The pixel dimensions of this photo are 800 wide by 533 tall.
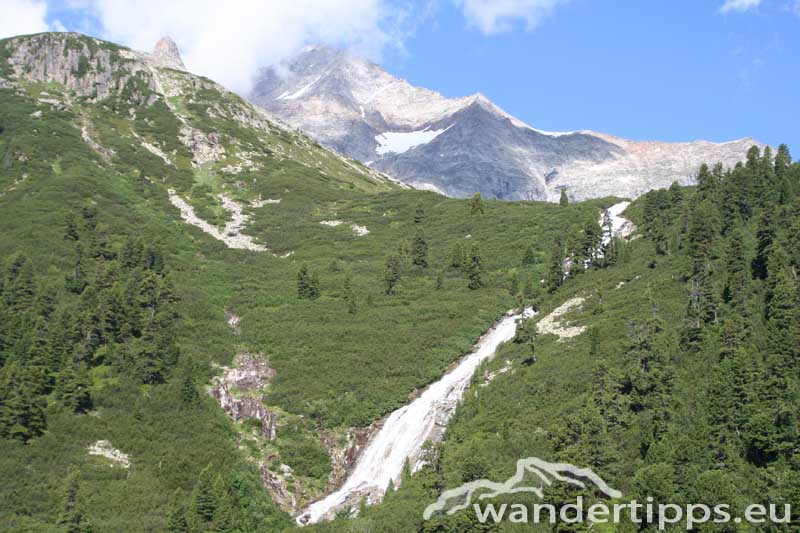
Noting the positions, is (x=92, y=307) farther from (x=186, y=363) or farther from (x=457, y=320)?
(x=457, y=320)

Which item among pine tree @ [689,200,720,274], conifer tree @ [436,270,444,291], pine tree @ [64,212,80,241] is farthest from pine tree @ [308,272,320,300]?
pine tree @ [689,200,720,274]

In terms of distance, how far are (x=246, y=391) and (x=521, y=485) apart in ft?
105

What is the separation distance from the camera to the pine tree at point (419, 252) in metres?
97.7

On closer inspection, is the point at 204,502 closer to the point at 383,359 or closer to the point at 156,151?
the point at 383,359

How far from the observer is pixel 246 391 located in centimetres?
6475

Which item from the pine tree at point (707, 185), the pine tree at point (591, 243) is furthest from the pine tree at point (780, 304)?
the pine tree at point (591, 243)

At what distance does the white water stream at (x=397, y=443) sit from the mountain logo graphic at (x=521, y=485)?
40.8 feet

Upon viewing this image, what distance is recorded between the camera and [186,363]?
63.7 m

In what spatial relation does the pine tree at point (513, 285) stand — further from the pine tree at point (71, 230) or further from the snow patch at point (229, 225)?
the pine tree at point (71, 230)

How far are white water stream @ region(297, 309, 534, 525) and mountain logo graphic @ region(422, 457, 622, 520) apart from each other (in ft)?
40.8

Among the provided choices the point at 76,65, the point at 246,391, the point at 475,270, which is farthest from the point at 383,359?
the point at 76,65

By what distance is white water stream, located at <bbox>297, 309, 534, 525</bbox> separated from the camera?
52644 mm

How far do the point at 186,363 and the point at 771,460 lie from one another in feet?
161

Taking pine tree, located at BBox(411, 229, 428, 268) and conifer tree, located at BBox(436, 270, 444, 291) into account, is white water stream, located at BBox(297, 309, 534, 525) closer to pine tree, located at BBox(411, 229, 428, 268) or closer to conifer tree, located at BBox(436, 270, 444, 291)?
conifer tree, located at BBox(436, 270, 444, 291)
